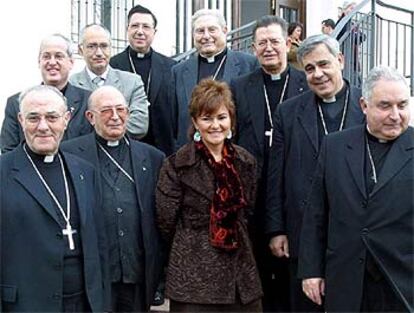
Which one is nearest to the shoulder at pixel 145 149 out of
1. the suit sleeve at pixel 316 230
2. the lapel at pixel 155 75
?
the suit sleeve at pixel 316 230

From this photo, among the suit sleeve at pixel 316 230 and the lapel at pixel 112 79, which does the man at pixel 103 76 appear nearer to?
the lapel at pixel 112 79

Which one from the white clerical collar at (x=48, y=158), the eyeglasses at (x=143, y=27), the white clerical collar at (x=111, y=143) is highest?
the eyeglasses at (x=143, y=27)

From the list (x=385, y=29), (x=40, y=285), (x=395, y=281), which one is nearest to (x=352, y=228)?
(x=395, y=281)

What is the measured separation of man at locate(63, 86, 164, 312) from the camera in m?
4.09

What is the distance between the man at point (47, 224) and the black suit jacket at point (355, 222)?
3.60 feet

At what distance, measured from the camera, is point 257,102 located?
479 cm

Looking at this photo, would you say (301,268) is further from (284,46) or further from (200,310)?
(284,46)

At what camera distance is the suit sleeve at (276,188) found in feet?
14.4

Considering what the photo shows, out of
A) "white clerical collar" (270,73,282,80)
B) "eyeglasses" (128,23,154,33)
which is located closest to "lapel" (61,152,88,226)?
"white clerical collar" (270,73,282,80)

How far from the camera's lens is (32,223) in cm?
359

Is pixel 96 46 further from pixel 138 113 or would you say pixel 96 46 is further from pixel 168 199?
pixel 168 199

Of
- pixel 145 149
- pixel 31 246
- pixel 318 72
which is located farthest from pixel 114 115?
pixel 318 72

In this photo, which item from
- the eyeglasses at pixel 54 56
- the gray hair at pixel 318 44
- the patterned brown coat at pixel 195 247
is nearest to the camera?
the patterned brown coat at pixel 195 247

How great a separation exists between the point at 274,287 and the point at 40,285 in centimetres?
159
